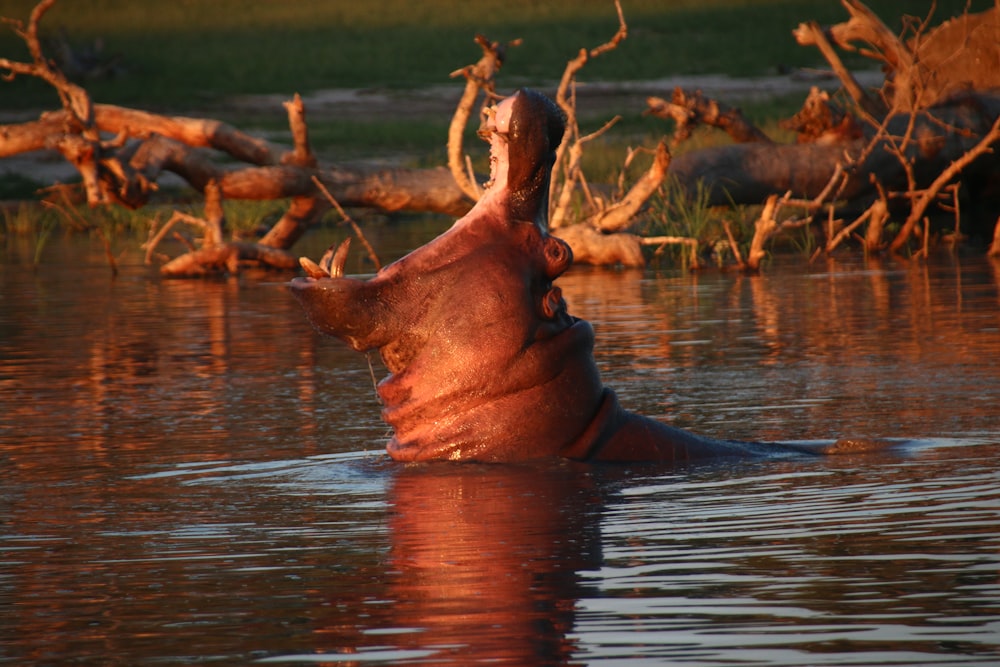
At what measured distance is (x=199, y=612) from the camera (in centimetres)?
390

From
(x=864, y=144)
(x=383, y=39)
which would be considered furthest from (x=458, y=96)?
(x=864, y=144)

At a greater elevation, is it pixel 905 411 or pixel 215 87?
pixel 215 87

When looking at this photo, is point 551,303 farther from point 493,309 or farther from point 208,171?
point 208,171

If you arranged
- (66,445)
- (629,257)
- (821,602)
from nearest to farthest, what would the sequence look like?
(821,602) < (66,445) < (629,257)

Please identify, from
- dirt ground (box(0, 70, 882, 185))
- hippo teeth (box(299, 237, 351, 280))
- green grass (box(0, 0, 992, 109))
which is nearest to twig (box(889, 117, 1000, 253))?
hippo teeth (box(299, 237, 351, 280))

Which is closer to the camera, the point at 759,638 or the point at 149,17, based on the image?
the point at 759,638

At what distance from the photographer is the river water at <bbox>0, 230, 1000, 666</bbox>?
140 inches

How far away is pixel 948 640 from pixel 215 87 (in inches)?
1789

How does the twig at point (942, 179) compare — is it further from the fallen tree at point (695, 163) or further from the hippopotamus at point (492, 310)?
the hippopotamus at point (492, 310)

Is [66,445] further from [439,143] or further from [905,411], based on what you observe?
[439,143]

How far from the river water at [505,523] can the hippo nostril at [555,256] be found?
0.65 meters

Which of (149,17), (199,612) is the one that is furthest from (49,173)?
(149,17)

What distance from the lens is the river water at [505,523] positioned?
357 centimetres

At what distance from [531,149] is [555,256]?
327 millimetres
